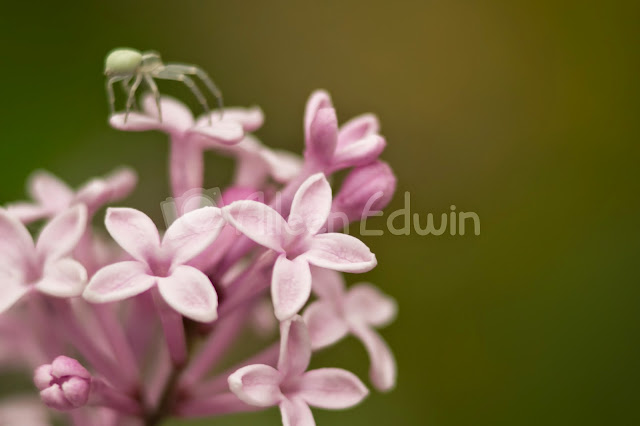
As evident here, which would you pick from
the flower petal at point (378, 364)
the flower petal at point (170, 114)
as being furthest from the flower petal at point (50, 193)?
the flower petal at point (378, 364)

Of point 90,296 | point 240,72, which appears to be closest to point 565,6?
point 240,72

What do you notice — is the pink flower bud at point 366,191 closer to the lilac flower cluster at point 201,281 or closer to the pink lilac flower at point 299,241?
the lilac flower cluster at point 201,281

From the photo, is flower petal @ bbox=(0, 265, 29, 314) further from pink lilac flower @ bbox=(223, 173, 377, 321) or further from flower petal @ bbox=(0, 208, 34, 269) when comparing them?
pink lilac flower @ bbox=(223, 173, 377, 321)

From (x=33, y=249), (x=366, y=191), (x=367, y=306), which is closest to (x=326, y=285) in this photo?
(x=367, y=306)

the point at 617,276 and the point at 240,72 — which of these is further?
the point at 240,72

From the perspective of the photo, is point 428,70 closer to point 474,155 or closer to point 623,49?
point 474,155

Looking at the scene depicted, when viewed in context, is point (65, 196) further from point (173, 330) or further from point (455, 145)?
point (455, 145)

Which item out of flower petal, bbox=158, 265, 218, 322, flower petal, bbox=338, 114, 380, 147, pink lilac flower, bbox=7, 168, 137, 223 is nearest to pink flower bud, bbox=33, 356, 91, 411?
flower petal, bbox=158, 265, 218, 322
